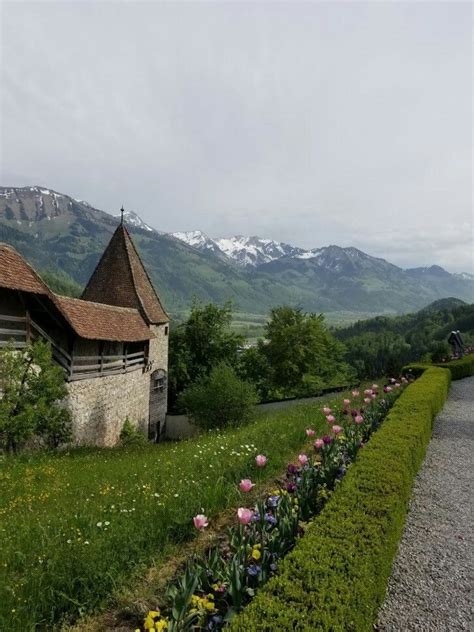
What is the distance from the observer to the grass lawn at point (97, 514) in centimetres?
408

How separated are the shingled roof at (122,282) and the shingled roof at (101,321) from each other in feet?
5.01

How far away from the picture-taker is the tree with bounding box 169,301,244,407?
1288 inches

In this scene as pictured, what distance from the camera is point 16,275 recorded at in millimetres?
11398

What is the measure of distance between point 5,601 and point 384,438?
6.82 m

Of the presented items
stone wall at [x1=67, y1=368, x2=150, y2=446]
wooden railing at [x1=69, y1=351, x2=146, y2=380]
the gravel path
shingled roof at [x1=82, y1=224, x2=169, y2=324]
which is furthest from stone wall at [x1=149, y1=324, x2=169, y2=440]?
the gravel path

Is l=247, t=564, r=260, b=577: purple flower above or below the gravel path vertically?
above

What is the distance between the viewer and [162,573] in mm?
4504

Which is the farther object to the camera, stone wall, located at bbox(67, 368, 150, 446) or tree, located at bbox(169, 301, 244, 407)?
tree, located at bbox(169, 301, 244, 407)

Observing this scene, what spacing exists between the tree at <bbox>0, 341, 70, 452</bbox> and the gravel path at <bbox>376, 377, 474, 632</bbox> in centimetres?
947

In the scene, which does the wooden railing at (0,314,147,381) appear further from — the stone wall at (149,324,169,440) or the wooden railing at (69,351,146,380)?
the stone wall at (149,324,169,440)

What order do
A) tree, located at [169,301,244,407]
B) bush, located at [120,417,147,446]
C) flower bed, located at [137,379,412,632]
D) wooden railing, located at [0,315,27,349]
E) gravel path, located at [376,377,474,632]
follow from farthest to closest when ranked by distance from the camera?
tree, located at [169,301,244,407], bush, located at [120,417,147,446], wooden railing, located at [0,315,27,349], gravel path, located at [376,377,474,632], flower bed, located at [137,379,412,632]

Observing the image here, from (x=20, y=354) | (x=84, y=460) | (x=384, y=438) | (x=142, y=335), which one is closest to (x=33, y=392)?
(x=20, y=354)

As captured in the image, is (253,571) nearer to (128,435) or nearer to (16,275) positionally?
(16,275)

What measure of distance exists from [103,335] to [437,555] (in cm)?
1228
